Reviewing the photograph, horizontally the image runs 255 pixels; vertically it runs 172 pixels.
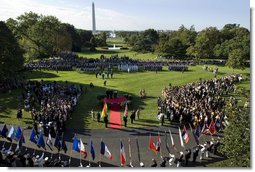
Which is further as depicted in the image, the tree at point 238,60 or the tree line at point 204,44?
the tree line at point 204,44

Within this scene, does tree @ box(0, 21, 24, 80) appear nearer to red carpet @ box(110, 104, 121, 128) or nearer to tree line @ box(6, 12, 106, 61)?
red carpet @ box(110, 104, 121, 128)

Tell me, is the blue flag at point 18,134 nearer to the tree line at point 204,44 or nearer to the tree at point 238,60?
the tree at point 238,60

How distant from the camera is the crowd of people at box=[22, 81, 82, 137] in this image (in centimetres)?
2508

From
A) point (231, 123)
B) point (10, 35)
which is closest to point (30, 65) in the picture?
point (10, 35)

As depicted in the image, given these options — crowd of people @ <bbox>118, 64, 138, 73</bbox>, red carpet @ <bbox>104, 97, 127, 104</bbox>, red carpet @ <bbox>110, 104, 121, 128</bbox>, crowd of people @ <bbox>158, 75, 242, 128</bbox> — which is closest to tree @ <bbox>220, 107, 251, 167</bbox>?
crowd of people @ <bbox>158, 75, 242, 128</bbox>

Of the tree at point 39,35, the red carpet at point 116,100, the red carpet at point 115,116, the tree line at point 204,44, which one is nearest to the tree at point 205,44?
the tree line at point 204,44

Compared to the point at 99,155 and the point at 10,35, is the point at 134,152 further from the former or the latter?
the point at 10,35

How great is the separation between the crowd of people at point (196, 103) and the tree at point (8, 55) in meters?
17.6

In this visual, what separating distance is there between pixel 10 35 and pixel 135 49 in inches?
2411

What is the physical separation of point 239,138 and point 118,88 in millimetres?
24733

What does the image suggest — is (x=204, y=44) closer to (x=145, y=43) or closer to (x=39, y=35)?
(x=145, y=43)

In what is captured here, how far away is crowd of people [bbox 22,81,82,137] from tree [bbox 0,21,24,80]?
2501 millimetres

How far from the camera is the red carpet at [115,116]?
2722 cm

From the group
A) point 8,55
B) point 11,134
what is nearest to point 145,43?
point 8,55
